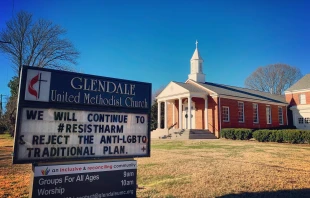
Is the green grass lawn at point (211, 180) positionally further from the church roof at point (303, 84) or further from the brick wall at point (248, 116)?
the church roof at point (303, 84)

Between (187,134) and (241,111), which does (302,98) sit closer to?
(241,111)

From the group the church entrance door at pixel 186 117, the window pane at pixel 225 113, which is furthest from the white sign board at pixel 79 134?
the church entrance door at pixel 186 117

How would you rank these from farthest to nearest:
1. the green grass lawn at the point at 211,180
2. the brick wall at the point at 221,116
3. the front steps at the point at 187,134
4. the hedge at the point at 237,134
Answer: the brick wall at the point at 221,116, the front steps at the point at 187,134, the hedge at the point at 237,134, the green grass lawn at the point at 211,180

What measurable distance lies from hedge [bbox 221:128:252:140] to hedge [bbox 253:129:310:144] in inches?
41.9

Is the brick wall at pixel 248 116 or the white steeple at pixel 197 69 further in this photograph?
the white steeple at pixel 197 69

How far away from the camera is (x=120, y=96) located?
511 centimetres

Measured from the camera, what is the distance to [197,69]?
33625 millimetres

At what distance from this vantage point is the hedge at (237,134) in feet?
75.9

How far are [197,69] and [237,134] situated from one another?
1247 centimetres

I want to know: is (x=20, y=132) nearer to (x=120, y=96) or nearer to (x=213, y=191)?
(x=120, y=96)

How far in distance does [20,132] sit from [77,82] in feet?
4.38

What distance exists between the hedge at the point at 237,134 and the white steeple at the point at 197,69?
951 cm

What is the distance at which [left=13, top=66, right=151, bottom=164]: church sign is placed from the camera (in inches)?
161

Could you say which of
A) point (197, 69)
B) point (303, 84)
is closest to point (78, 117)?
point (197, 69)
